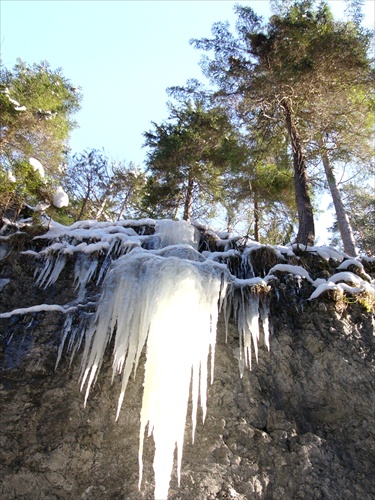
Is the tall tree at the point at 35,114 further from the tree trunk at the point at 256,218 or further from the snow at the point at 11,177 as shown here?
the tree trunk at the point at 256,218

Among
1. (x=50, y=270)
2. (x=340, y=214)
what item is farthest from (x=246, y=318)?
(x=340, y=214)

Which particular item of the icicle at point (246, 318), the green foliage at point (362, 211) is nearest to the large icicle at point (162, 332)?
the icicle at point (246, 318)

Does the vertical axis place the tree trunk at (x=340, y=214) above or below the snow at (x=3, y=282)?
above

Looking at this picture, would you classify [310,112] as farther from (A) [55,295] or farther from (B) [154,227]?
(A) [55,295]

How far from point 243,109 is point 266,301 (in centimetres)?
562

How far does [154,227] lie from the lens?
7.19m

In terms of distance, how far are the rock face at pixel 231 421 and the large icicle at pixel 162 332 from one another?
0.45 m

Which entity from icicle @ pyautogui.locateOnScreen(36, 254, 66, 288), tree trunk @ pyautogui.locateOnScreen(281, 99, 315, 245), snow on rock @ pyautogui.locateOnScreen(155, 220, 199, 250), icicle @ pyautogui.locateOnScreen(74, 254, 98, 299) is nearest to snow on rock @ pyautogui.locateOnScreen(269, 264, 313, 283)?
snow on rock @ pyautogui.locateOnScreen(155, 220, 199, 250)

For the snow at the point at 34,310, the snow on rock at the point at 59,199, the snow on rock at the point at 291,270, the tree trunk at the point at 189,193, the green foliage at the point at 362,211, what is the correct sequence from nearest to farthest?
the snow at the point at 34,310 → the snow on rock at the point at 291,270 → the snow on rock at the point at 59,199 → the tree trunk at the point at 189,193 → the green foliage at the point at 362,211

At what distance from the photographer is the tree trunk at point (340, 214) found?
27.9ft

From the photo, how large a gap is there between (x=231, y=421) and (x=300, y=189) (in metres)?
5.62

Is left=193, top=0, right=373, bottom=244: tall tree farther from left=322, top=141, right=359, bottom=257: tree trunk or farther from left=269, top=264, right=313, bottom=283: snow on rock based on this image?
left=269, top=264, right=313, bottom=283: snow on rock

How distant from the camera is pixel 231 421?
4.52 m

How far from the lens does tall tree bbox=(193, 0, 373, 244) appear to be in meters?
8.35
